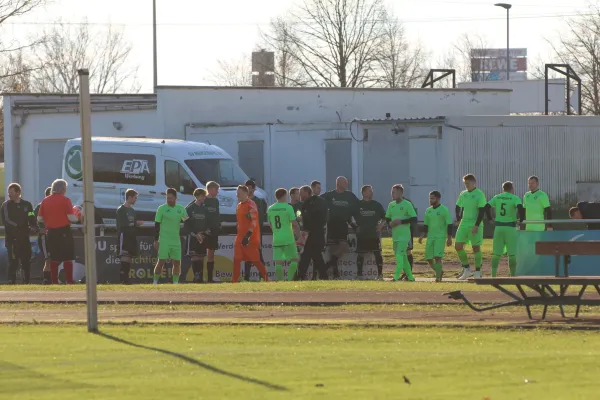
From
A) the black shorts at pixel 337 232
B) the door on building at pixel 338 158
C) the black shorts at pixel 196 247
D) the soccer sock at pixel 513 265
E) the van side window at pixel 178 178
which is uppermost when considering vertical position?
the door on building at pixel 338 158

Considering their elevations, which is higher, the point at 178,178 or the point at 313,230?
the point at 178,178

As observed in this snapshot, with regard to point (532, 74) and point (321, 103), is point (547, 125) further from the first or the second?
point (532, 74)

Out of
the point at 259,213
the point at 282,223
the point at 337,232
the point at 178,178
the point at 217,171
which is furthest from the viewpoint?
the point at 217,171

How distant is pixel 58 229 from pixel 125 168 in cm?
758

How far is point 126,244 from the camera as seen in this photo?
23.8 m

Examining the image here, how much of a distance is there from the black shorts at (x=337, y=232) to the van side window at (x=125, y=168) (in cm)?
727

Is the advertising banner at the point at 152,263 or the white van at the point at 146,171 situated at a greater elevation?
the white van at the point at 146,171

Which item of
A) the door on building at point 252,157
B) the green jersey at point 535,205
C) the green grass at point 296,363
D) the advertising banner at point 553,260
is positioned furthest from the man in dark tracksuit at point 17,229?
the door on building at point 252,157

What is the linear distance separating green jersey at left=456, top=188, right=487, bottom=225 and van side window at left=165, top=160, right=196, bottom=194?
8532 mm

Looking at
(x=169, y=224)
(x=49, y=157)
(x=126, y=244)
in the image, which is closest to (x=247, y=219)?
(x=169, y=224)

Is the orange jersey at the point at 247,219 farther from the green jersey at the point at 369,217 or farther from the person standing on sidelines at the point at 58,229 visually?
the person standing on sidelines at the point at 58,229

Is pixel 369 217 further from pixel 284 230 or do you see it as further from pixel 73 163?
pixel 73 163

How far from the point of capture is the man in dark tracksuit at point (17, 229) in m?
23.7

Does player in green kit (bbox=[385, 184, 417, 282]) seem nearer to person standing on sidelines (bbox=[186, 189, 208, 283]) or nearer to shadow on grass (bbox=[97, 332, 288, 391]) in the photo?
person standing on sidelines (bbox=[186, 189, 208, 283])
